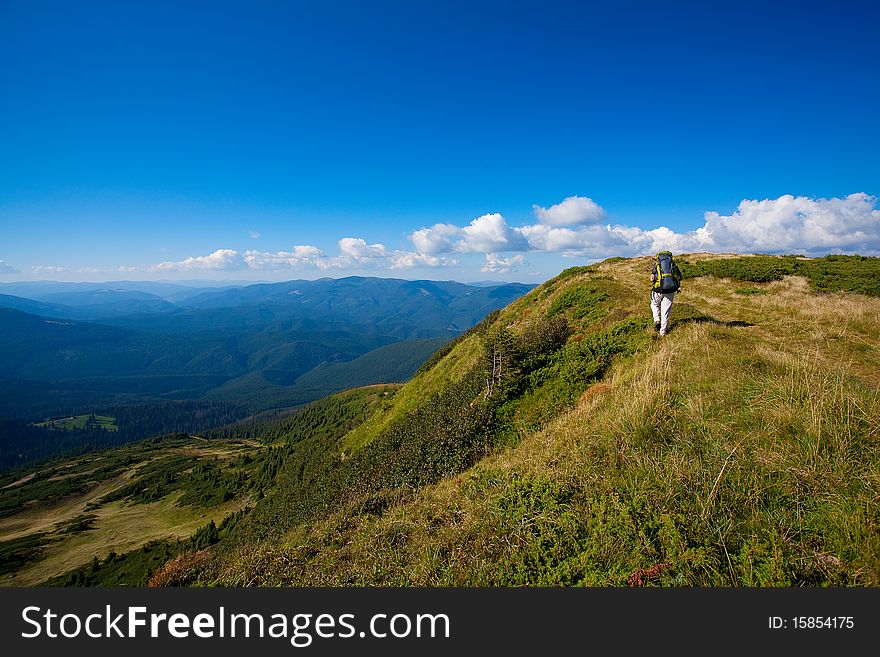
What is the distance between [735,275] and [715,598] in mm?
30493

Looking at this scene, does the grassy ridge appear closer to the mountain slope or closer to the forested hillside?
the forested hillside

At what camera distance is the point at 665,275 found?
11.6 metres

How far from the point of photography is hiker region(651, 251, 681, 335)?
11.5 metres

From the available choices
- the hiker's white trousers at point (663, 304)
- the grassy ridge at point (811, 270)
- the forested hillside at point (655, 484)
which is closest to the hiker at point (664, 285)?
the hiker's white trousers at point (663, 304)

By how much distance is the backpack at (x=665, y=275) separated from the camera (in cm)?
1143

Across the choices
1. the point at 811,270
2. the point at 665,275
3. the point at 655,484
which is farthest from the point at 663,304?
the point at 811,270

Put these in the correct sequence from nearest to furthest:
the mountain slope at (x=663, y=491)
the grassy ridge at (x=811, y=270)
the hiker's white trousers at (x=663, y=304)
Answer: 1. the mountain slope at (x=663, y=491)
2. the hiker's white trousers at (x=663, y=304)
3. the grassy ridge at (x=811, y=270)

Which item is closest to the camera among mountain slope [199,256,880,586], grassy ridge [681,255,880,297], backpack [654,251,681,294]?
mountain slope [199,256,880,586]

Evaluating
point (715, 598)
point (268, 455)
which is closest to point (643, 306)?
point (715, 598)

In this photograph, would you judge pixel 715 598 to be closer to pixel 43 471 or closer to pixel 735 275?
pixel 735 275

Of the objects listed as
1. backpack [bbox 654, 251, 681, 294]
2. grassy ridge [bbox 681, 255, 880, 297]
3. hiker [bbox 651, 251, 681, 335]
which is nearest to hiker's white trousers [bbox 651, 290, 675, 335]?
hiker [bbox 651, 251, 681, 335]

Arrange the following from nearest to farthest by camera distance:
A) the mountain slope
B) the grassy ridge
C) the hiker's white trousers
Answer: the mountain slope
the hiker's white trousers
the grassy ridge

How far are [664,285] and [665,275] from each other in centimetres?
36

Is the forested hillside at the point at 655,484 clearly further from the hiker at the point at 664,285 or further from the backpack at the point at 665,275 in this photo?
the backpack at the point at 665,275
